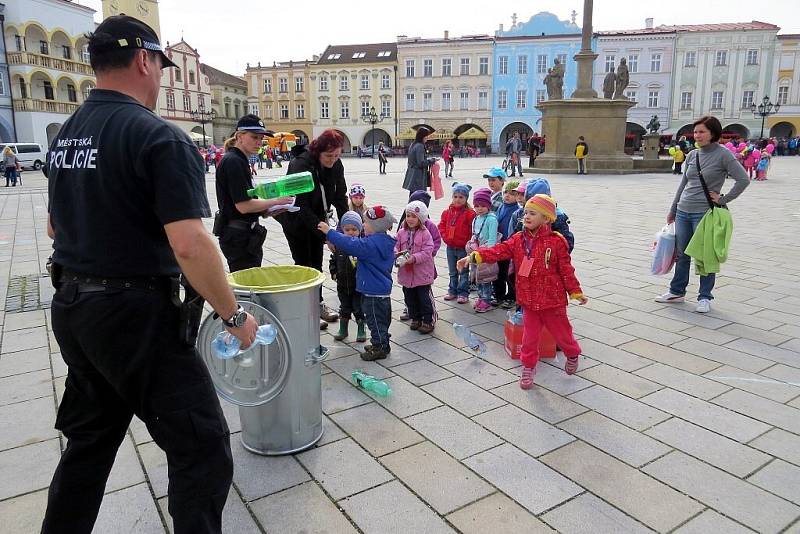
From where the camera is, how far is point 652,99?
56312 mm

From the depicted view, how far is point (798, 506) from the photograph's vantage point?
2.72m

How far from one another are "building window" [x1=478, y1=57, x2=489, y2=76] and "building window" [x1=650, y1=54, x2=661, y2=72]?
50.4 feet

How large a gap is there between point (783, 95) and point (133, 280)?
6605 centimetres

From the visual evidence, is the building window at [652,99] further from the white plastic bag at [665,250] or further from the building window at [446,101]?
the white plastic bag at [665,250]

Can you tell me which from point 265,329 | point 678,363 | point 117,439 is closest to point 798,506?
point 678,363

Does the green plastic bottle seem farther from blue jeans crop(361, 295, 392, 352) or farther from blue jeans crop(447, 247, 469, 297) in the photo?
blue jeans crop(447, 247, 469, 297)

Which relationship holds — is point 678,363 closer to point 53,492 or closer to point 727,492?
point 727,492

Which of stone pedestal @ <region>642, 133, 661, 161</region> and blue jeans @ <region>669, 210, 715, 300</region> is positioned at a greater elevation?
stone pedestal @ <region>642, 133, 661, 161</region>

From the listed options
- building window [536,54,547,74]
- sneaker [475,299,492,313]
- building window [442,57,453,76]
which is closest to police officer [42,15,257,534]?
sneaker [475,299,492,313]

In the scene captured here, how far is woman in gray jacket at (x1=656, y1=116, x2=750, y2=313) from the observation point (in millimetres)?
5562

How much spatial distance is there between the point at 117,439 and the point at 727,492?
2749 mm

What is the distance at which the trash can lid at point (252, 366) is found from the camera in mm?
2844

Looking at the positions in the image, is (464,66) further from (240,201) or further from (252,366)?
(252,366)

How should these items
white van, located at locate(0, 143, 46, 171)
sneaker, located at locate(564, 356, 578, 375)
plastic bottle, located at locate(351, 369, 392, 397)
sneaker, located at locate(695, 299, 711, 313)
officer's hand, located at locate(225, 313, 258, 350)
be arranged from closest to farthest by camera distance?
officer's hand, located at locate(225, 313, 258, 350), plastic bottle, located at locate(351, 369, 392, 397), sneaker, located at locate(564, 356, 578, 375), sneaker, located at locate(695, 299, 711, 313), white van, located at locate(0, 143, 46, 171)
